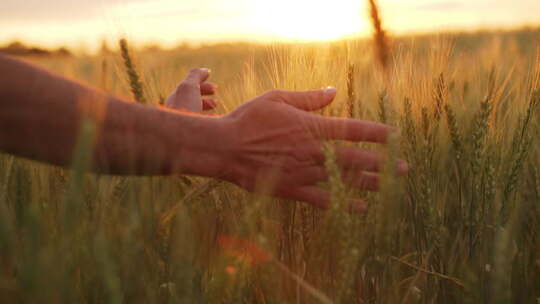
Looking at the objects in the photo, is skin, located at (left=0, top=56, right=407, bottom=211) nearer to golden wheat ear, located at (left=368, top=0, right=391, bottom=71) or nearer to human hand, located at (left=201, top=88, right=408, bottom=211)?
human hand, located at (left=201, top=88, right=408, bottom=211)

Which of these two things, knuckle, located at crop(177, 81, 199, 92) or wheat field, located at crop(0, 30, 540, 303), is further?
knuckle, located at crop(177, 81, 199, 92)

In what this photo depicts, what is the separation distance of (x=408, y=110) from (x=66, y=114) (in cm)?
87

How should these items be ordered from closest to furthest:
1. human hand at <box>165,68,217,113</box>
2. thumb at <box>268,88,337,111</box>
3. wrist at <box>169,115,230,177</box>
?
wrist at <box>169,115,230,177</box> < thumb at <box>268,88,337,111</box> < human hand at <box>165,68,217,113</box>

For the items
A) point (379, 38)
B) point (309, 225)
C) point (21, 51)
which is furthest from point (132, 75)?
point (21, 51)

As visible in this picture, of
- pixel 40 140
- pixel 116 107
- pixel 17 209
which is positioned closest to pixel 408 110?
pixel 116 107

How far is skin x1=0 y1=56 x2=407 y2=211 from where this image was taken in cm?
89

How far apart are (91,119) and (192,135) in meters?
0.27

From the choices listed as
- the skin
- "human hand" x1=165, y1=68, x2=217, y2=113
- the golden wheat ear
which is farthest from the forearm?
the golden wheat ear

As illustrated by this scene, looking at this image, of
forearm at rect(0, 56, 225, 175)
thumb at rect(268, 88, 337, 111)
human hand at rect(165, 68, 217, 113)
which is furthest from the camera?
human hand at rect(165, 68, 217, 113)

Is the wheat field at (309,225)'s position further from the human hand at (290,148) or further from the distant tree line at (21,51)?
the distant tree line at (21,51)

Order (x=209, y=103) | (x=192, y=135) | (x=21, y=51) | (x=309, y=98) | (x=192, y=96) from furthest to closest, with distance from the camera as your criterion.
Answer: (x=21, y=51)
(x=209, y=103)
(x=192, y=96)
(x=309, y=98)
(x=192, y=135)

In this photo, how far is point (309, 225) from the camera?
125 centimetres

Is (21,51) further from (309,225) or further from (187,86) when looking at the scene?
(309,225)

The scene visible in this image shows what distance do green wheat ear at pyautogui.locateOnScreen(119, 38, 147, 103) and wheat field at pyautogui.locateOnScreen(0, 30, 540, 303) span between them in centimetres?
10
